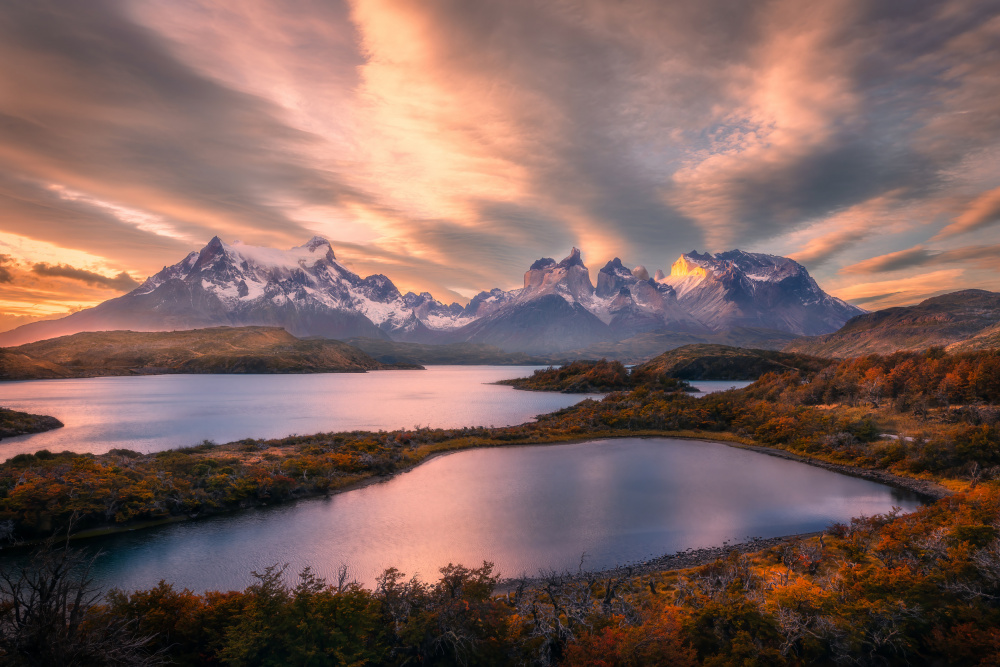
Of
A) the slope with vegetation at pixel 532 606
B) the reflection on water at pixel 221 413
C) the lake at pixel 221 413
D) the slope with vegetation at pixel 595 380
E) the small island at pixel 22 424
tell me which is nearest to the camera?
the slope with vegetation at pixel 532 606

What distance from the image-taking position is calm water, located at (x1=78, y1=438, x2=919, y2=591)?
1083 inches

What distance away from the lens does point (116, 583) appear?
2438 cm

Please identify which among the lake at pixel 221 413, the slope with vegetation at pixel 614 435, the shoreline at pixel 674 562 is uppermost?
the slope with vegetation at pixel 614 435

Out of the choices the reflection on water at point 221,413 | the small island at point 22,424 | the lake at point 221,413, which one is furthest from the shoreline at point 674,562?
the small island at point 22,424

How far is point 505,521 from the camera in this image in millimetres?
34688

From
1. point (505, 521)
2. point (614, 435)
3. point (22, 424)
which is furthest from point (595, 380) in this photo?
point (22, 424)

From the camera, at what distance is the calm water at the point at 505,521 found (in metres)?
27.5

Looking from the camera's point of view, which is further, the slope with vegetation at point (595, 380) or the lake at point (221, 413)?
the slope with vegetation at point (595, 380)

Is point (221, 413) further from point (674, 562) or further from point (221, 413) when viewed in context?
point (674, 562)

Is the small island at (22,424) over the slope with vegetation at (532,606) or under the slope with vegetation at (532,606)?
under

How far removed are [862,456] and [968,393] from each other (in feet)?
72.3

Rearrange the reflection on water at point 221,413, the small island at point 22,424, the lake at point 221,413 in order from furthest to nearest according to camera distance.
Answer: the small island at point 22,424 → the reflection on water at point 221,413 → the lake at point 221,413

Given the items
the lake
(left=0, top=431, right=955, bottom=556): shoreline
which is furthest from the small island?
(left=0, top=431, right=955, bottom=556): shoreline

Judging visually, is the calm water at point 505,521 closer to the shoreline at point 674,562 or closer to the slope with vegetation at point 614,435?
the shoreline at point 674,562
